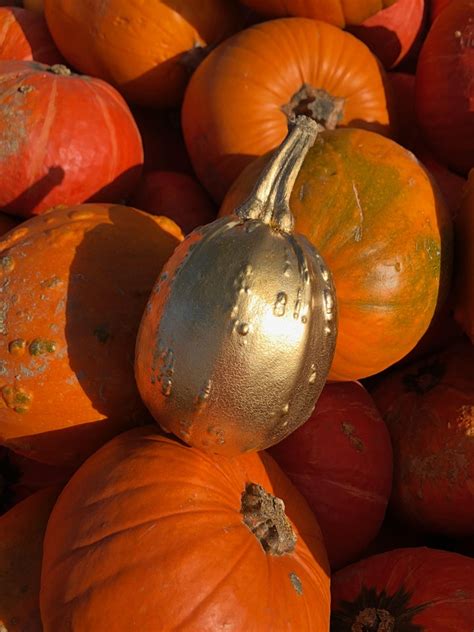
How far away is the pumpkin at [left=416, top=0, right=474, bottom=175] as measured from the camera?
6.22 feet

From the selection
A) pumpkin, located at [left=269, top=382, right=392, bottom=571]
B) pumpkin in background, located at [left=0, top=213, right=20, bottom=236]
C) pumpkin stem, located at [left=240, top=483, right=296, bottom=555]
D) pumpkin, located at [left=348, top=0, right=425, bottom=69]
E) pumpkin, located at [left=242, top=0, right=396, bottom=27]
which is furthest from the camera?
pumpkin, located at [left=348, top=0, right=425, bottom=69]

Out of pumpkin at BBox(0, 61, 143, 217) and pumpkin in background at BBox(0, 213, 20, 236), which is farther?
pumpkin in background at BBox(0, 213, 20, 236)

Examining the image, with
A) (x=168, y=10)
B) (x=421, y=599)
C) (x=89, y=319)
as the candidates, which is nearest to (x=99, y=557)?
(x=89, y=319)

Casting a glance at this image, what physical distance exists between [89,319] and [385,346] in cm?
66

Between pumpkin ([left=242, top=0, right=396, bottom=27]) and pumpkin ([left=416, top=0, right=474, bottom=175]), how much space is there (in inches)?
8.8

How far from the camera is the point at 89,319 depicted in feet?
4.08

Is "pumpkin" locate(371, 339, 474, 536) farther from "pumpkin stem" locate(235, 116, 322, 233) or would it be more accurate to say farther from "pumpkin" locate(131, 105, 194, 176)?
"pumpkin" locate(131, 105, 194, 176)

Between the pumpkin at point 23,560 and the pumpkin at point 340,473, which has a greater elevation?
the pumpkin at point 23,560

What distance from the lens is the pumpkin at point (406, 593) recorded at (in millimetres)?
1269

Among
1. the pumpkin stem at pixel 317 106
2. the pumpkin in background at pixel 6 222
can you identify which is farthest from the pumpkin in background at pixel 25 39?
the pumpkin stem at pixel 317 106

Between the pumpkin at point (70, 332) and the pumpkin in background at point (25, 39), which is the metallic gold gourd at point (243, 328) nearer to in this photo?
the pumpkin at point (70, 332)

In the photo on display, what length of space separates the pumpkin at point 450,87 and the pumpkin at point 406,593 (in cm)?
124

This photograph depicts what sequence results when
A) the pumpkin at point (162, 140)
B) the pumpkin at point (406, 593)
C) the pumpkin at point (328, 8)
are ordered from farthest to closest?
the pumpkin at point (162, 140), the pumpkin at point (328, 8), the pumpkin at point (406, 593)

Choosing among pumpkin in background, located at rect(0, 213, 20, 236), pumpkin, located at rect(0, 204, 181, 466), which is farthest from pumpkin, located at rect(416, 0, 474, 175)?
pumpkin in background, located at rect(0, 213, 20, 236)
